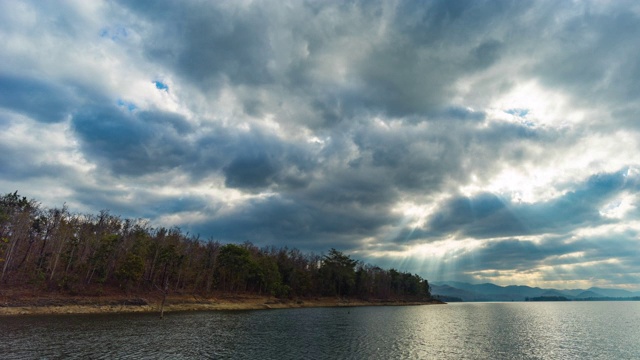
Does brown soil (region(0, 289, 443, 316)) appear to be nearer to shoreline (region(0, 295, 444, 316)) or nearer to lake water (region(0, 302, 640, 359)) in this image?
shoreline (region(0, 295, 444, 316))

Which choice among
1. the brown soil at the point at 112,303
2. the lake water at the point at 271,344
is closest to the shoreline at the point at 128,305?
the brown soil at the point at 112,303

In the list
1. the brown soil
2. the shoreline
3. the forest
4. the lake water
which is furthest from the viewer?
the forest

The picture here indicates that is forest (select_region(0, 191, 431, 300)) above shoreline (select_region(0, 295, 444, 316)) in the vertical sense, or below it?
above

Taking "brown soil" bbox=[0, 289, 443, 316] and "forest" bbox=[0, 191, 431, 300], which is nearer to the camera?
"brown soil" bbox=[0, 289, 443, 316]

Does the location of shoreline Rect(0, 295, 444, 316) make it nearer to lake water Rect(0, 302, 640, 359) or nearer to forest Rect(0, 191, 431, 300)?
forest Rect(0, 191, 431, 300)

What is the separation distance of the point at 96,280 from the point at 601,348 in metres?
130

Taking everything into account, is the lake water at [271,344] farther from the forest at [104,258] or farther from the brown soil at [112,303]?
the forest at [104,258]

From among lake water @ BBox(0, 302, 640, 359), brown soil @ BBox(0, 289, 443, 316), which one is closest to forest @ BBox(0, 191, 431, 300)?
brown soil @ BBox(0, 289, 443, 316)

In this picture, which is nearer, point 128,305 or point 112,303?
point 112,303

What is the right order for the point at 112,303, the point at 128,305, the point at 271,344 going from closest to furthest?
the point at 271,344
the point at 112,303
the point at 128,305

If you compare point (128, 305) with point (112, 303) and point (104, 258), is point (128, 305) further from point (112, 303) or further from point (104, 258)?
point (104, 258)

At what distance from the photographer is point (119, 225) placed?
13675cm

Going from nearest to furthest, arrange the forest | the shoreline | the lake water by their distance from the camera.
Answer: the lake water, the shoreline, the forest

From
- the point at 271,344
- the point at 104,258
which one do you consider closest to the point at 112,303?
the point at 104,258
